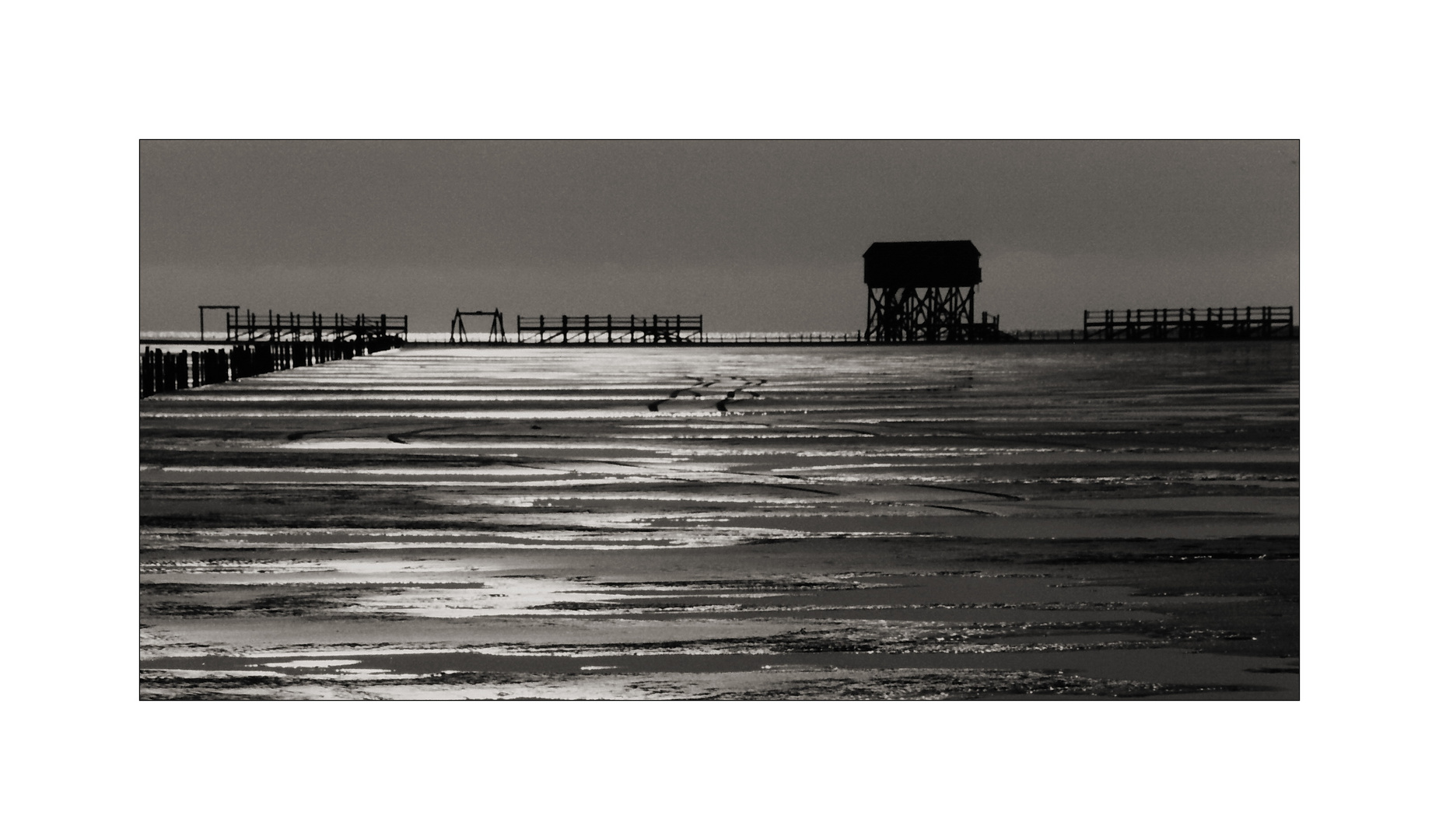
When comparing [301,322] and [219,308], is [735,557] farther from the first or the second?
[301,322]

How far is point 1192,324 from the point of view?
1084cm

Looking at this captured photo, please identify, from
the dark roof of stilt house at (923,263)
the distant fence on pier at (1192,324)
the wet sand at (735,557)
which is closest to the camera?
the wet sand at (735,557)

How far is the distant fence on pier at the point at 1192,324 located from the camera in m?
9.48

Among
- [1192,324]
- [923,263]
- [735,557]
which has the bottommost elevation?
[735,557]

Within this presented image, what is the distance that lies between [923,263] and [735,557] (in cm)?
287

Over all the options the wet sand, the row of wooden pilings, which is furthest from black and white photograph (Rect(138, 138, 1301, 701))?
the row of wooden pilings

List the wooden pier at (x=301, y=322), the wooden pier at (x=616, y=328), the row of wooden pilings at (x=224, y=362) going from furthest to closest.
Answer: the row of wooden pilings at (x=224, y=362)
the wooden pier at (x=616, y=328)
the wooden pier at (x=301, y=322)

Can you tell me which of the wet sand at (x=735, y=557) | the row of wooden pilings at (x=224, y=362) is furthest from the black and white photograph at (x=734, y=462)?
the row of wooden pilings at (x=224, y=362)

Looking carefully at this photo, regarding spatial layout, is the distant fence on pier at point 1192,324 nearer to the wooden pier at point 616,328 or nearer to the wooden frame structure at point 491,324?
the wooden pier at point 616,328

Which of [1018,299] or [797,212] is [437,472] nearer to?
[797,212]

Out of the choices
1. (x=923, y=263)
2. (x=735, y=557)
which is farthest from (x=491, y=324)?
(x=735, y=557)

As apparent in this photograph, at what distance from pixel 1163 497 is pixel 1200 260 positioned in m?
1.52

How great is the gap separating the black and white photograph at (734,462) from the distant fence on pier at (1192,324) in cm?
6

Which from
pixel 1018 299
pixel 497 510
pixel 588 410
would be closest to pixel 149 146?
pixel 497 510
